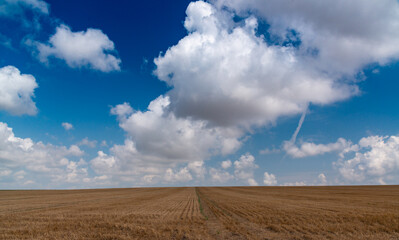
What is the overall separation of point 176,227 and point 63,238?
8.22 meters

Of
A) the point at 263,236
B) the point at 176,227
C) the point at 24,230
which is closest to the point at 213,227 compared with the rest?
the point at 176,227

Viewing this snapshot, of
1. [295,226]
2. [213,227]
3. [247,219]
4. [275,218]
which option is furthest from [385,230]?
[213,227]

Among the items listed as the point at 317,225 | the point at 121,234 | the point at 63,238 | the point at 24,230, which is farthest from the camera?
the point at 317,225

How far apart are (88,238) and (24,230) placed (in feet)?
21.8

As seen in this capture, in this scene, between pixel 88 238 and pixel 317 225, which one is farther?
pixel 317 225

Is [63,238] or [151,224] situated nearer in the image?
[63,238]

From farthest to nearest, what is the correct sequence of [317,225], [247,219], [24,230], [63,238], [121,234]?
[247,219] < [317,225] < [24,230] < [121,234] < [63,238]

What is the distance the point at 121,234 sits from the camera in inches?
707

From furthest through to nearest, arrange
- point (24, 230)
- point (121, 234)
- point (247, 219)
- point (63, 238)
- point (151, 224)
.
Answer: point (247, 219) → point (151, 224) → point (24, 230) → point (121, 234) → point (63, 238)

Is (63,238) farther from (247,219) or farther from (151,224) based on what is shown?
(247,219)

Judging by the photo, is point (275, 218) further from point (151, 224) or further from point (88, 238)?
point (88, 238)

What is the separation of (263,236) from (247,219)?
7510 millimetres

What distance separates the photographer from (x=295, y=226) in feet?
66.7

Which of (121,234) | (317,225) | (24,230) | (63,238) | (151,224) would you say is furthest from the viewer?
(151,224)
